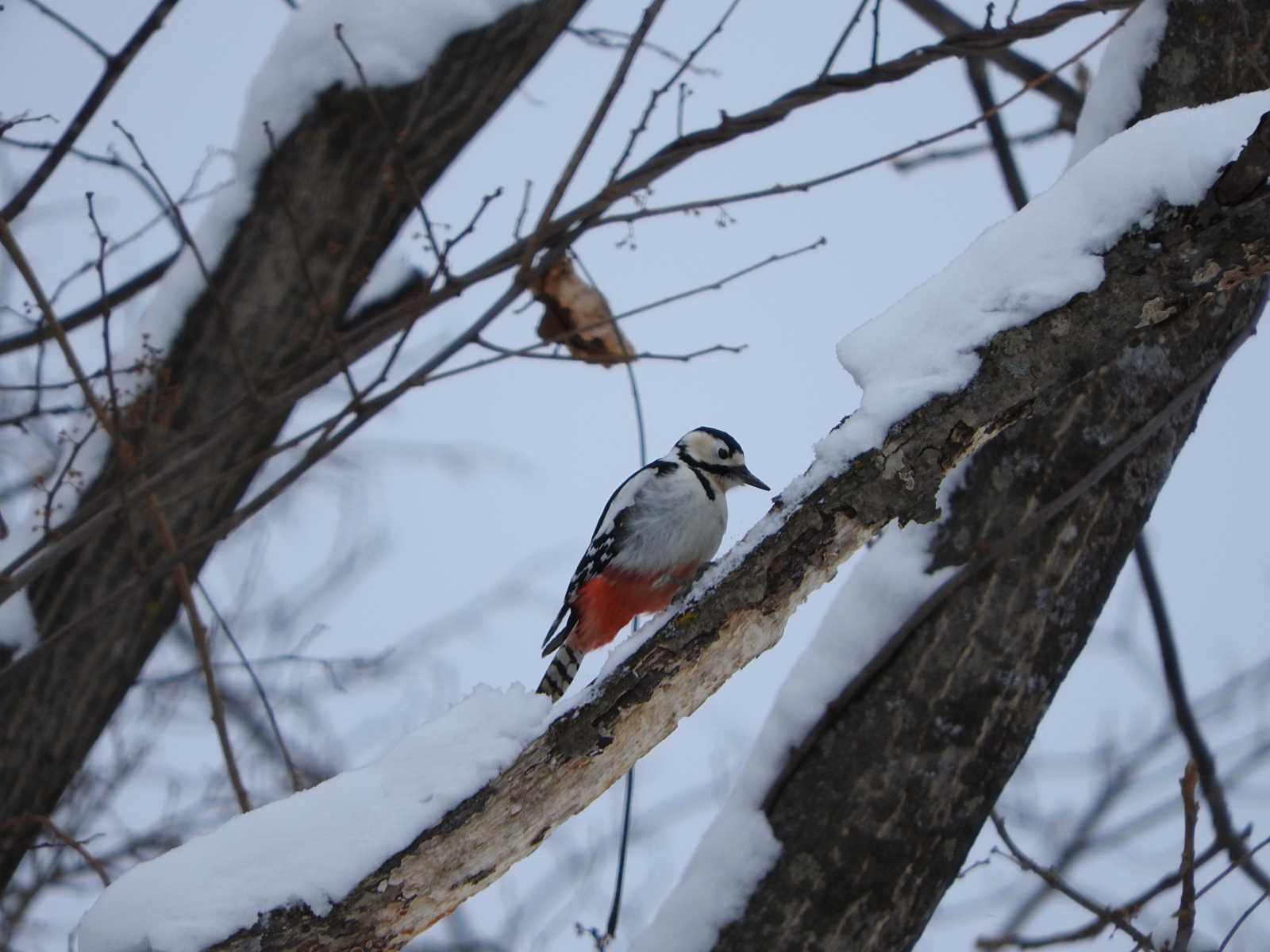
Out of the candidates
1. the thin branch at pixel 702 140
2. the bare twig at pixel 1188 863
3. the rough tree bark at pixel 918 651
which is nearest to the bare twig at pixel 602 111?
the thin branch at pixel 702 140

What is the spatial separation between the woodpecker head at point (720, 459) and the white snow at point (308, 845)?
7.89ft

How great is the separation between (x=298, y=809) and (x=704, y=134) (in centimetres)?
190

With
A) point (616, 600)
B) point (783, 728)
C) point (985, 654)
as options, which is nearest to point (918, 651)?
point (985, 654)

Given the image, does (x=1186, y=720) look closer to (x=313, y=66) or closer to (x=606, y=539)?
(x=606, y=539)

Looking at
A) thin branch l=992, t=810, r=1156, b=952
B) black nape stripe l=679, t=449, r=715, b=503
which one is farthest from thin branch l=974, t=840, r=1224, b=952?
black nape stripe l=679, t=449, r=715, b=503

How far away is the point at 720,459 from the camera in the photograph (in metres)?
4.71

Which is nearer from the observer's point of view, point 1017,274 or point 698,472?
point 1017,274

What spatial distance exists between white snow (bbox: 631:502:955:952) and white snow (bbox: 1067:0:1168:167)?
1094mm

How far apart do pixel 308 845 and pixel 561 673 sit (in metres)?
2.50

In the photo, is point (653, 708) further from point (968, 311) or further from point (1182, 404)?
point (1182, 404)

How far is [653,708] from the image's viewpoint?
7.85 ft

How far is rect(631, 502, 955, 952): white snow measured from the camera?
3.15 meters

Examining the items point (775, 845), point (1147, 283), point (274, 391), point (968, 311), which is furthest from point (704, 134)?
point (775, 845)

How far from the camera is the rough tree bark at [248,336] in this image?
3.69 metres
